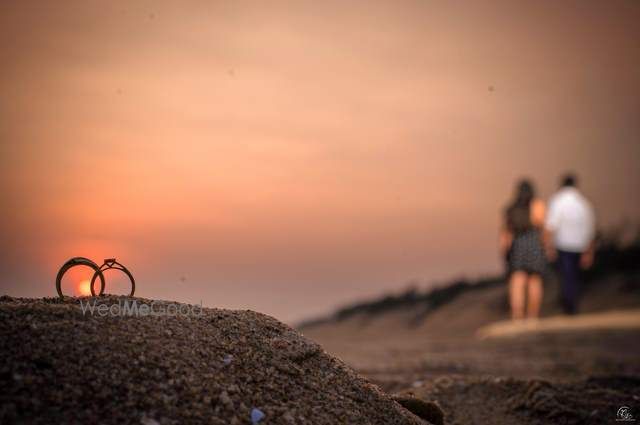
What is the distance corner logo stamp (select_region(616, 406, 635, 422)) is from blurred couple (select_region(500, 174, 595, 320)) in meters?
7.15

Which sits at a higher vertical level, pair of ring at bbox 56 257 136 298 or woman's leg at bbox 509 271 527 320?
pair of ring at bbox 56 257 136 298

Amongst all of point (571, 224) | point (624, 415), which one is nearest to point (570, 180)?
point (571, 224)

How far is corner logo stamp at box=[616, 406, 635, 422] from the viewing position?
459 cm

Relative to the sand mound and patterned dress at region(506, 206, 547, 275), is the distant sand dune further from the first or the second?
the sand mound

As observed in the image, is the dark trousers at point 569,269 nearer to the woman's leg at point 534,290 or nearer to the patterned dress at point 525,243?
the woman's leg at point 534,290

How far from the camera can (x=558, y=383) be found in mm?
5414

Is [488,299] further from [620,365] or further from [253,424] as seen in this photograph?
[253,424]

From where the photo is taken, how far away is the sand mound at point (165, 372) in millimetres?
2650

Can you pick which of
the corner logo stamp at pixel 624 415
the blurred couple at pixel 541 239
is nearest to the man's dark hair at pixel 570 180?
the blurred couple at pixel 541 239

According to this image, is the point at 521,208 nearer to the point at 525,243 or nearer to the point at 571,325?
the point at 525,243

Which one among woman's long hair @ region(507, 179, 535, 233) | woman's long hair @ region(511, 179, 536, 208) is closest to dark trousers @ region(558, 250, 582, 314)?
woman's long hair @ region(507, 179, 535, 233)

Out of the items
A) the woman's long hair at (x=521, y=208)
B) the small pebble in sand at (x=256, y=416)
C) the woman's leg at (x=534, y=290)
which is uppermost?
the woman's long hair at (x=521, y=208)

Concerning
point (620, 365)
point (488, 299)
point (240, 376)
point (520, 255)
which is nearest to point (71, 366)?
point (240, 376)

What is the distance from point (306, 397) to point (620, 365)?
5.75m
